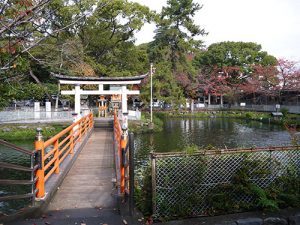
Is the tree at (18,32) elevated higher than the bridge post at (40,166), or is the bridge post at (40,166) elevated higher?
the tree at (18,32)

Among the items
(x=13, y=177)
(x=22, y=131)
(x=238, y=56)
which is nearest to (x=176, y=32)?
(x=238, y=56)

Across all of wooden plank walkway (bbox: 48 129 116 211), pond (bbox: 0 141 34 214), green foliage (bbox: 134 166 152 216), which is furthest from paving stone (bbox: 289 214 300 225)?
pond (bbox: 0 141 34 214)

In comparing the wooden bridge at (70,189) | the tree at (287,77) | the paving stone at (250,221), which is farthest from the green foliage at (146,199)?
the tree at (287,77)

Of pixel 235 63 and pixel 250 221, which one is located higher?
pixel 235 63

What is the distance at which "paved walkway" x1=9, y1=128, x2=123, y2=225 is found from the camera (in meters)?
4.95

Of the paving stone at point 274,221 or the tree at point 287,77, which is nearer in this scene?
the paving stone at point 274,221

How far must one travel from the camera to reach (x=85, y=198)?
6.04m

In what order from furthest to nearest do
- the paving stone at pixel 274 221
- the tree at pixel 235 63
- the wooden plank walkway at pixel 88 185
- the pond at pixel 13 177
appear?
the tree at pixel 235 63 < the pond at pixel 13 177 < the wooden plank walkway at pixel 88 185 < the paving stone at pixel 274 221

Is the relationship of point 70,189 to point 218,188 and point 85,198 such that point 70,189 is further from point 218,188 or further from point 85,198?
point 218,188

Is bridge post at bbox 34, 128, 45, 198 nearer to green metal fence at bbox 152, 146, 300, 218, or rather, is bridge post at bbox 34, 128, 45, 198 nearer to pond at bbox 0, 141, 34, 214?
pond at bbox 0, 141, 34, 214

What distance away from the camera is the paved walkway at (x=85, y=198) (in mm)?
4949

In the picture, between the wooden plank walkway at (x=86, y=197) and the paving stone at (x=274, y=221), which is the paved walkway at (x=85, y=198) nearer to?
the wooden plank walkway at (x=86, y=197)

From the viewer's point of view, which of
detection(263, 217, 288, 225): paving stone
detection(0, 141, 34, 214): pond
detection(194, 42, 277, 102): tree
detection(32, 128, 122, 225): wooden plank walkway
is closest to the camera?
detection(32, 128, 122, 225): wooden plank walkway

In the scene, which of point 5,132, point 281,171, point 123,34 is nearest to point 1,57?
point 281,171
